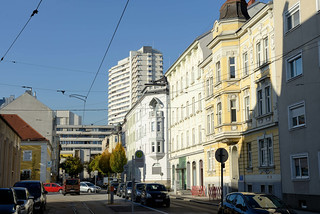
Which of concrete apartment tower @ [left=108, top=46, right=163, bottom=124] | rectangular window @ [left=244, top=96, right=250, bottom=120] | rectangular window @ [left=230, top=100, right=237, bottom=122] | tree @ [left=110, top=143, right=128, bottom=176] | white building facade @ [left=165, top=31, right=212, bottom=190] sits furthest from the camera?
concrete apartment tower @ [left=108, top=46, right=163, bottom=124]

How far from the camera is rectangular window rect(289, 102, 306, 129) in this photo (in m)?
25.3

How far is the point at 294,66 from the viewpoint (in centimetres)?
2642

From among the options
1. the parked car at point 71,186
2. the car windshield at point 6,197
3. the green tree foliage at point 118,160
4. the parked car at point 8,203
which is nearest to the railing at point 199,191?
the parked car at point 71,186

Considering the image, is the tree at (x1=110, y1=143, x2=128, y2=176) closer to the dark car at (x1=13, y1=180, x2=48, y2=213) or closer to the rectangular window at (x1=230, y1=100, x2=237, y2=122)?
the rectangular window at (x1=230, y1=100, x2=237, y2=122)

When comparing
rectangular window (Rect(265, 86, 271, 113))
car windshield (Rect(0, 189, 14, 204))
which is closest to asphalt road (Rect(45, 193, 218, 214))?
rectangular window (Rect(265, 86, 271, 113))

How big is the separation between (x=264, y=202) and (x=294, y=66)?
1385 cm

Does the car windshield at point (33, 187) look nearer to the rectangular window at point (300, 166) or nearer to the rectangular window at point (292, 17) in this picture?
the rectangular window at point (300, 166)

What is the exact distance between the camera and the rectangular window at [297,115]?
82.9 feet

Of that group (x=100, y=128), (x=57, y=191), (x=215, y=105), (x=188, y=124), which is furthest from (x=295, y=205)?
(x=100, y=128)

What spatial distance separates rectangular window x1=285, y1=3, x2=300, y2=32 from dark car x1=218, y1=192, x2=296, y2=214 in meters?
14.3

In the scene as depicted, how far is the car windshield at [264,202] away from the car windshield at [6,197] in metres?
8.34

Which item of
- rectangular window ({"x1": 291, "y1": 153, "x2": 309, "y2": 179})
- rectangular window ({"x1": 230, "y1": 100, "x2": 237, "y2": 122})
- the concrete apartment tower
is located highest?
the concrete apartment tower

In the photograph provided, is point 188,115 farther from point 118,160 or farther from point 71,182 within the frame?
point 118,160

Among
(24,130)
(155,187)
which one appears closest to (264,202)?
(155,187)
